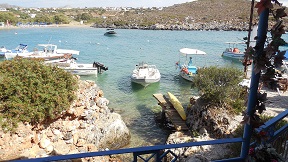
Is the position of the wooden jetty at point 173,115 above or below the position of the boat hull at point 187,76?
below

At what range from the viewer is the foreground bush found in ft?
29.9

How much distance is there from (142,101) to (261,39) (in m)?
16.4

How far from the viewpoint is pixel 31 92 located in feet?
31.7

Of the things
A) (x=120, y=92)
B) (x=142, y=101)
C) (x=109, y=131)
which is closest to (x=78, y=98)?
(x=109, y=131)

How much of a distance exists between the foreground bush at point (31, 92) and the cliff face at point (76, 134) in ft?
1.34

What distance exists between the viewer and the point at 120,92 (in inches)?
827

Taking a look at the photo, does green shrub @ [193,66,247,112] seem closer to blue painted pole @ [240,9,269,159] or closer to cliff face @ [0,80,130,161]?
cliff face @ [0,80,130,161]

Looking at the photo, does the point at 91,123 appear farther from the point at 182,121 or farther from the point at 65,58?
the point at 65,58

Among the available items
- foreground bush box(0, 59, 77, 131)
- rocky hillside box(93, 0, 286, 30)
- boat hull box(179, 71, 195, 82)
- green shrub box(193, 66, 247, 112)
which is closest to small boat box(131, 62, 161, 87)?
boat hull box(179, 71, 195, 82)

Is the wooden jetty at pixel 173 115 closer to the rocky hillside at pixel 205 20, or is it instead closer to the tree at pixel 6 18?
the rocky hillside at pixel 205 20

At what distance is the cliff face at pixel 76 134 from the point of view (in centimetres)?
888

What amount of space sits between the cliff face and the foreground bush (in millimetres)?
410

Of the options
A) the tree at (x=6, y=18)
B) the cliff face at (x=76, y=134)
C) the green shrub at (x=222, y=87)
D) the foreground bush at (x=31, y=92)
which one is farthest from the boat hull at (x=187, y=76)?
the tree at (x=6, y=18)

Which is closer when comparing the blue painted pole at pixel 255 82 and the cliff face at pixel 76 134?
the blue painted pole at pixel 255 82
